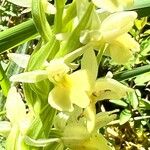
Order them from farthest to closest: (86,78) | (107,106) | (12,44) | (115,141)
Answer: (107,106) < (115,141) < (12,44) < (86,78)

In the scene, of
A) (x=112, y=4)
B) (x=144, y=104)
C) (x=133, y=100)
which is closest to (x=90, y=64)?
(x=112, y=4)

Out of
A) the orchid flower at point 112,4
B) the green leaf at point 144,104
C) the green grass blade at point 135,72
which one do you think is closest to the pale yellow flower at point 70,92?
the orchid flower at point 112,4

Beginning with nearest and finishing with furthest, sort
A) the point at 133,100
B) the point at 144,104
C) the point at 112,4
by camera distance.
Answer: the point at 112,4
the point at 133,100
the point at 144,104

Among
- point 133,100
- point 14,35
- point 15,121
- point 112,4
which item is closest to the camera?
point 112,4

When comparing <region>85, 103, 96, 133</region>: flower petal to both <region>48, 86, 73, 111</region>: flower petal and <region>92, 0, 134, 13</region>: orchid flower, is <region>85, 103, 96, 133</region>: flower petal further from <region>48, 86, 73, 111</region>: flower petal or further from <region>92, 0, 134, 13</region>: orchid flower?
<region>92, 0, 134, 13</region>: orchid flower

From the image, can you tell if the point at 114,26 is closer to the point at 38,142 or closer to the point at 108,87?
the point at 108,87

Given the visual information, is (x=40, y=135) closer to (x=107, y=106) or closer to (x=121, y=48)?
(x=121, y=48)

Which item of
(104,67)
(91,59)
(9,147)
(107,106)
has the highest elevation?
(91,59)

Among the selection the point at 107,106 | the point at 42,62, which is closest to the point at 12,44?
the point at 42,62
